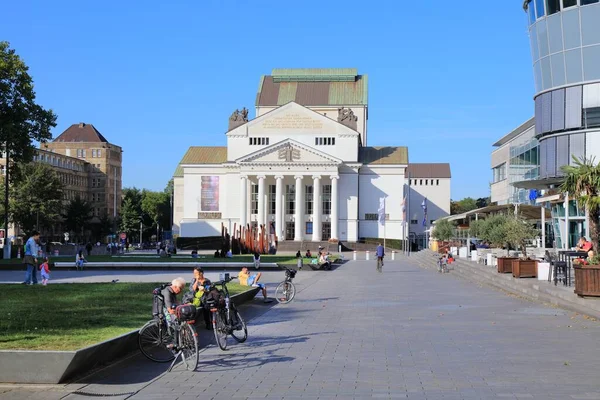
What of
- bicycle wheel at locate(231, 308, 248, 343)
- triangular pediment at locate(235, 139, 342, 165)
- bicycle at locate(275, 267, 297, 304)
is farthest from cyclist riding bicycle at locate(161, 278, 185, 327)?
triangular pediment at locate(235, 139, 342, 165)

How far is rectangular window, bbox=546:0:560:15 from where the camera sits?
4612 cm

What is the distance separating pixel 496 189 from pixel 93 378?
278 ft

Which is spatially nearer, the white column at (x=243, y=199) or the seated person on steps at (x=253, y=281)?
the seated person on steps at (x=253, y=281)

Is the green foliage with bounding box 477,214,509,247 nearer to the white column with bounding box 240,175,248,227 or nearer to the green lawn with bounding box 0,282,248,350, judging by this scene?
the green lawn with bounding box 0,282,248,350

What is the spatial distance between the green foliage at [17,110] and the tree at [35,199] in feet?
142

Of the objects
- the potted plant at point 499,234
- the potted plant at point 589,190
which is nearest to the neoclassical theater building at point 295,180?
the potted plant at point 499,234

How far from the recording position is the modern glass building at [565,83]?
45312 mm

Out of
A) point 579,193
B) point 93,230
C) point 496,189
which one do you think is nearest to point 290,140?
point 496,189

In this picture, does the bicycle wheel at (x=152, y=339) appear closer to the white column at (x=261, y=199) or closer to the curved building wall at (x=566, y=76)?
the curved building wall at (x=566, y=76)

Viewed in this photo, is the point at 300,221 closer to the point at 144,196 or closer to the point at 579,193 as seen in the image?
the point at 144,196

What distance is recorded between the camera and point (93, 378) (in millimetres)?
10539

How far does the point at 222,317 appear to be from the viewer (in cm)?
1389

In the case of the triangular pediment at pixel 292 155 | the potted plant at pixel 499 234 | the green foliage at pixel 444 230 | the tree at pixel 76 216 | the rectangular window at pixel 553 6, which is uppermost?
the rectangular window at pixel 553 6

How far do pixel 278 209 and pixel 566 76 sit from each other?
6276 cm
